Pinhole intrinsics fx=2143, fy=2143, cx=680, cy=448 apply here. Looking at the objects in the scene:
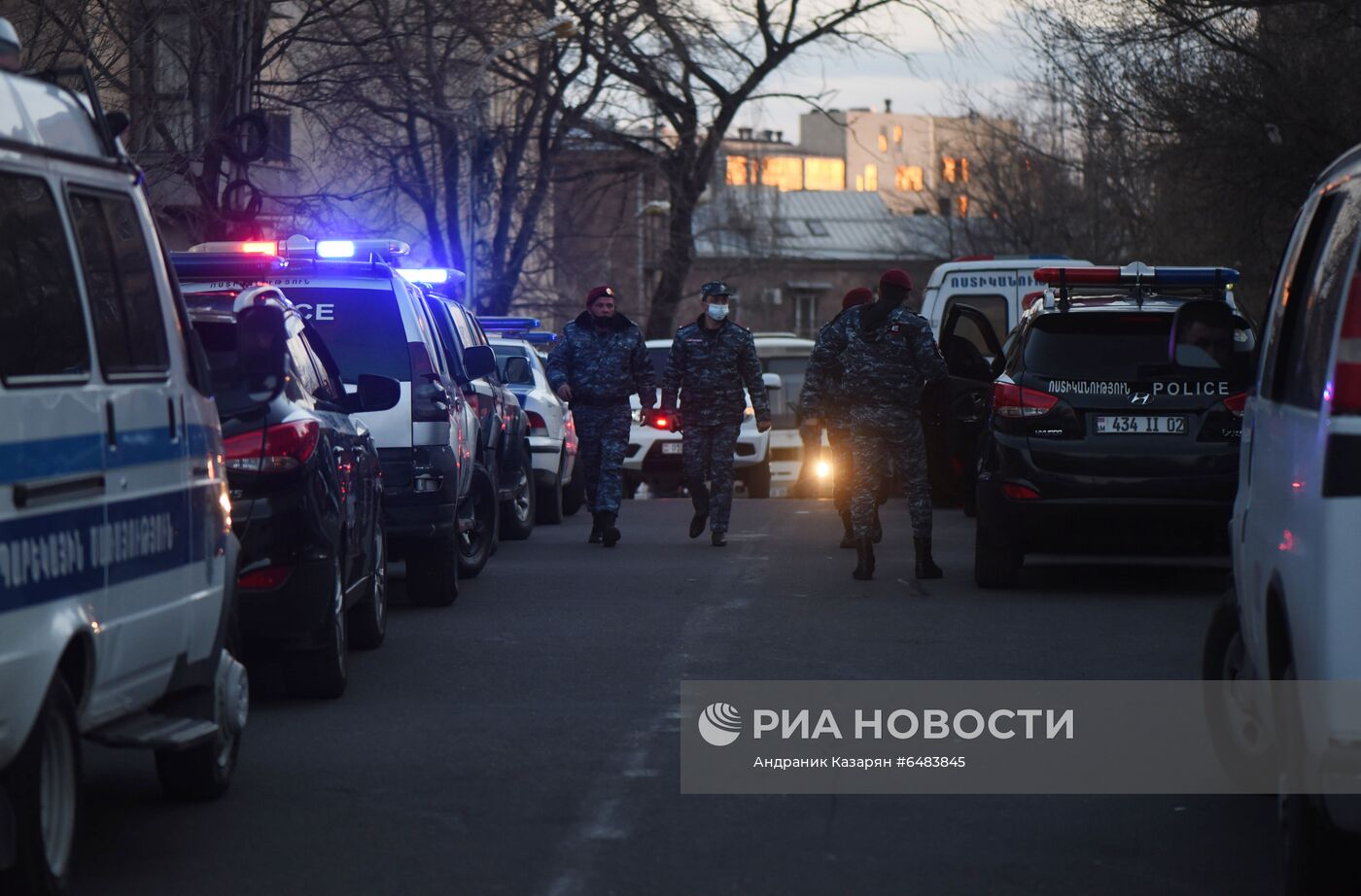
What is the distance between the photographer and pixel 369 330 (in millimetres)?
11148

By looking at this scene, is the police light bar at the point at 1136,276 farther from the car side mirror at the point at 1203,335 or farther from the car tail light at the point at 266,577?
the car tail light at the point at 266,577

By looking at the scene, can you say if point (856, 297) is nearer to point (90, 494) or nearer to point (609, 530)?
point (609, 530)

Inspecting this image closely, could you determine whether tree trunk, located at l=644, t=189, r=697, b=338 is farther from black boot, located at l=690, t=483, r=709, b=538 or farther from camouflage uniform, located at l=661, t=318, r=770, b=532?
camouflage uniform, located at l=661, t=318, r=770, b=532

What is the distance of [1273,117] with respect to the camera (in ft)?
79.0

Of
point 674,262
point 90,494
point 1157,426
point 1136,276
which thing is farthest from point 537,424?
point 674,262

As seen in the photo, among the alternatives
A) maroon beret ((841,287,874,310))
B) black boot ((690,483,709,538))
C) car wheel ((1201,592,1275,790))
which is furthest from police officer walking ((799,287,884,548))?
car wheel ((1201,592,1275,790))

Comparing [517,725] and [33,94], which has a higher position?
[33,94]

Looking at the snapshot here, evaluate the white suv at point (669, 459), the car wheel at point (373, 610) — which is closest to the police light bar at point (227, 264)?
the car wheel at point (373, 610)

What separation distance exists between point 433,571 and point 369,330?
5.30 feet

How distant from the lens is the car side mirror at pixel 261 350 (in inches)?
267

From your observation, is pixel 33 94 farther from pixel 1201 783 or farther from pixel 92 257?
pixel 1201 783

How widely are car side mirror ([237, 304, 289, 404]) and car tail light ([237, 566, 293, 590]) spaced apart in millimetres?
1599

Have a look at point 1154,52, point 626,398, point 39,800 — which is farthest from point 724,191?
point 39,800

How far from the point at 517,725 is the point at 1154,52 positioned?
1924cm
